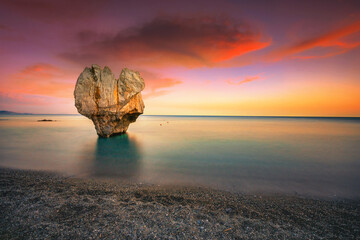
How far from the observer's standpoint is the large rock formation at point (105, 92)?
748 inches

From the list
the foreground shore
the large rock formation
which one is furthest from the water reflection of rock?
the large rock formation

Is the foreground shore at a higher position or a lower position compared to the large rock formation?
lower

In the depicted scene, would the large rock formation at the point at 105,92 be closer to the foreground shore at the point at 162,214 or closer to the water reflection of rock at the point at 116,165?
the water reflection of rock at the point at 116,165

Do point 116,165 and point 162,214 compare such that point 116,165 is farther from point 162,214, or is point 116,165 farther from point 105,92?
point 105,92

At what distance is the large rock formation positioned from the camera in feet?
62.3

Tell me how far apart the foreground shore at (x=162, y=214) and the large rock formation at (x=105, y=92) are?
13052 mm

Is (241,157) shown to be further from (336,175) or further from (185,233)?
(185,233)

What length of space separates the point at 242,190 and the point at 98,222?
19.0ft

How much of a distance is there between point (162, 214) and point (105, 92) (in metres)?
17.4

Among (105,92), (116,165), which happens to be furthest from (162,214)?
(105,92)

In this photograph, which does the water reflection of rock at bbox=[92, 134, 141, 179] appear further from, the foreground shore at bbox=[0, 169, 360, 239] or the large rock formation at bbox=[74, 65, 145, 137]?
the large rock formation at bbox=[74, 65, 145, 137]

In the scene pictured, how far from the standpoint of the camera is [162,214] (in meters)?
4.92

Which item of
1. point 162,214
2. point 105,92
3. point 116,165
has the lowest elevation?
point 116,165

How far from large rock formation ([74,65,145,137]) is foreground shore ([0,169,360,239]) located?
13.1 metres
